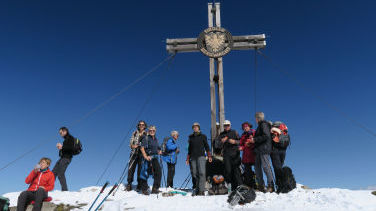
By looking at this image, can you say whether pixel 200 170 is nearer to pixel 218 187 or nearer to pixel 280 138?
pixel 218 187

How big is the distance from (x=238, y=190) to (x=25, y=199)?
490 centimetres

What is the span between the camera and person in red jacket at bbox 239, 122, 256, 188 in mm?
7862

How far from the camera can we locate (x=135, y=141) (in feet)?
29.8

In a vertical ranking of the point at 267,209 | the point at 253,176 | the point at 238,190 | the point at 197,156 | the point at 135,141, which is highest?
the point at 135,141

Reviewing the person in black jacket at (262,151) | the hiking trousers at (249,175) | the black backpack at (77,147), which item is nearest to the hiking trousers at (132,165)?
the black backpack at (77,147)

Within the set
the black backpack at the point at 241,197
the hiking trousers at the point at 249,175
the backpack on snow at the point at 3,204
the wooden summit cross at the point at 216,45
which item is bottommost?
the backpack on snow at the point at 3,204

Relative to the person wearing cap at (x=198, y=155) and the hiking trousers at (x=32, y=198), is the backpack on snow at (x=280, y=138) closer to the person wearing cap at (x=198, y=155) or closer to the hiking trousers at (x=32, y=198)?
the person wearing cap at (x=198, y=155)

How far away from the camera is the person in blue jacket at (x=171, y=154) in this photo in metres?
9.23

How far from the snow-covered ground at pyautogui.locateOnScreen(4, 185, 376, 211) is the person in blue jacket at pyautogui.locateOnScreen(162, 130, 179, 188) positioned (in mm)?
1832

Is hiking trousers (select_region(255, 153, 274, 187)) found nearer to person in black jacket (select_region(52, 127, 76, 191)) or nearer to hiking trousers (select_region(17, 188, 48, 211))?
hiking trousers (select_region(17, 188, 48, 211))

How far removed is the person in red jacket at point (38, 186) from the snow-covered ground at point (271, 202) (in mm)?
886

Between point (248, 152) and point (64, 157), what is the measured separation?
5700 mm

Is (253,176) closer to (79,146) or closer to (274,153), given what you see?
(274,153)

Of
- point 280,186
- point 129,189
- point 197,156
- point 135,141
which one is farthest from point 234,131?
point 129,189
